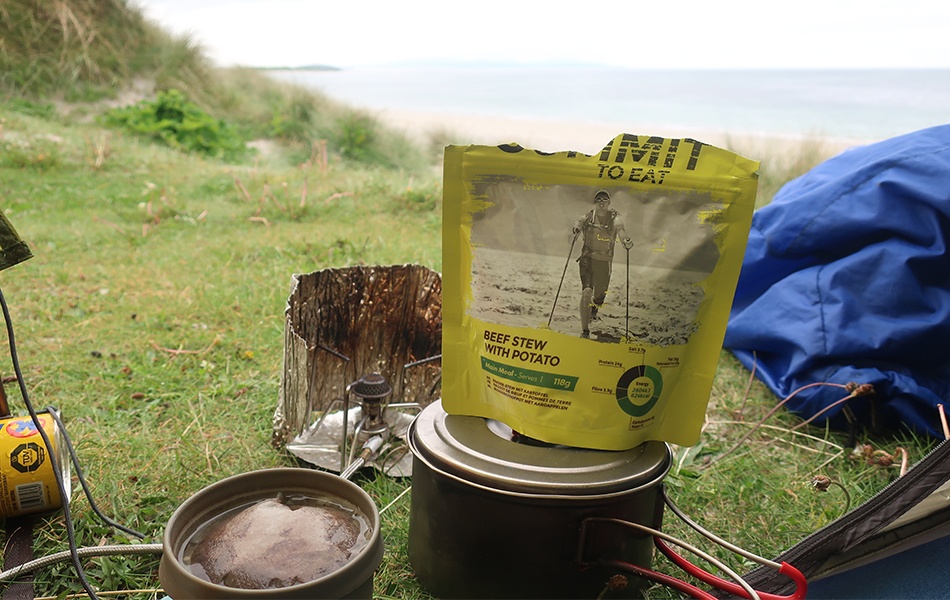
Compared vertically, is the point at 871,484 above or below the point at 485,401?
below

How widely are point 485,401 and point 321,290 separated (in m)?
0.89

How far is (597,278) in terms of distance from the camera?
1.29 meters

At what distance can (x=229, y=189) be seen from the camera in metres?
5.65

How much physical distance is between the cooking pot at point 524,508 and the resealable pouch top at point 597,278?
2.6 inches

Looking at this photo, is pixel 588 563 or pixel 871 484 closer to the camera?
pixel 588 563

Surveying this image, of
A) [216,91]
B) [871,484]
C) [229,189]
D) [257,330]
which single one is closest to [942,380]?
[871,484]

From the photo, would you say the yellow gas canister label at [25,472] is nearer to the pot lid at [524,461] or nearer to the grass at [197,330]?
the grass at [197,330]

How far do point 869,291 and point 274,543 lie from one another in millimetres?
2033

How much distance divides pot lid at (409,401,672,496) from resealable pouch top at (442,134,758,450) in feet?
0.12

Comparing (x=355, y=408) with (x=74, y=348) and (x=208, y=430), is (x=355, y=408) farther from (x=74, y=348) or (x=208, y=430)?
(x=74, y=348)

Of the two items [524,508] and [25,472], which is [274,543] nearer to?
[524,508]

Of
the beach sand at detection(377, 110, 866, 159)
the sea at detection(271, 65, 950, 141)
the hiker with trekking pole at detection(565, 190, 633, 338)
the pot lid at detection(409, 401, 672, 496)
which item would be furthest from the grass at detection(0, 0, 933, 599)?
the sea at detection(271, 65, 950, 141)

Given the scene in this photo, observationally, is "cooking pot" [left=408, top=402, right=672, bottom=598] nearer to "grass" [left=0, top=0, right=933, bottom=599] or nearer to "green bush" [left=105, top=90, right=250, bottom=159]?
"grass" [left=0, top=0, right=933, bottom=599]

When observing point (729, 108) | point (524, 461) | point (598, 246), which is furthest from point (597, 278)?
point (729, 108)
